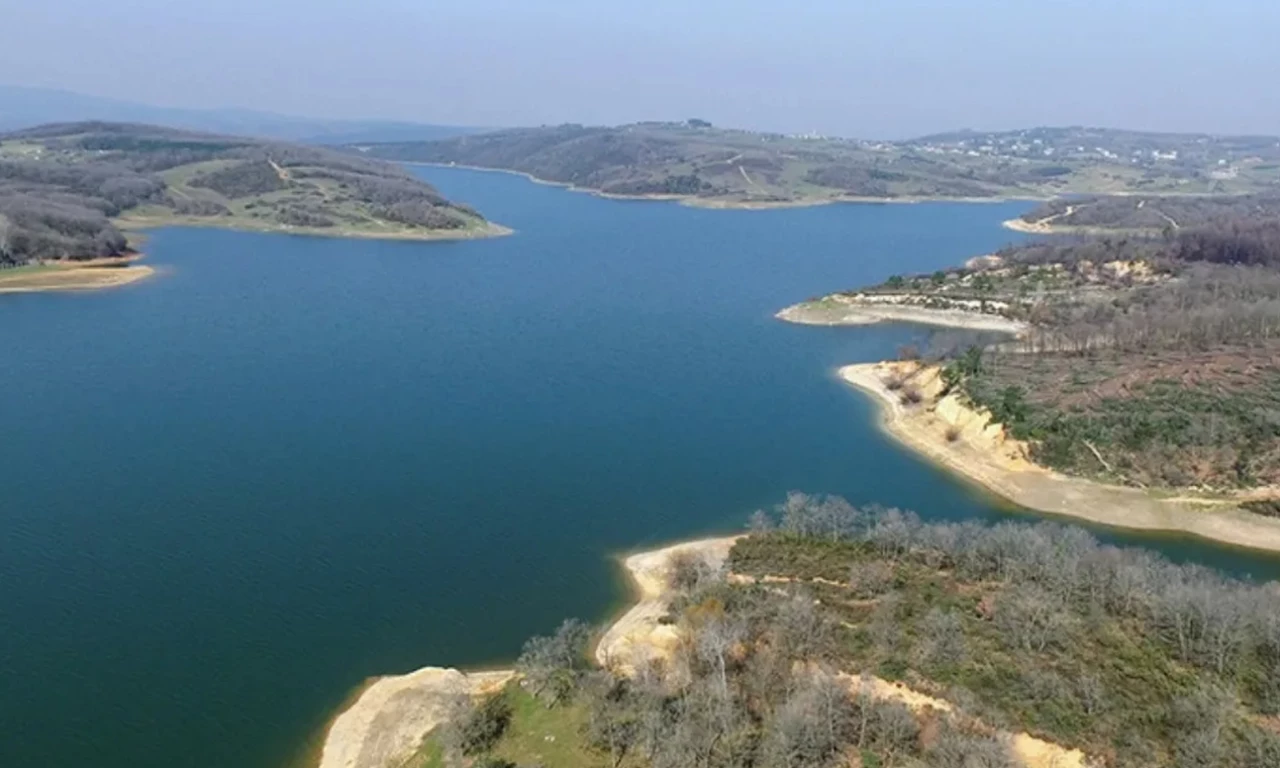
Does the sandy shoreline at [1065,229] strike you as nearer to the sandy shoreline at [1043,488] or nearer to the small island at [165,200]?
the small island at [165,200]

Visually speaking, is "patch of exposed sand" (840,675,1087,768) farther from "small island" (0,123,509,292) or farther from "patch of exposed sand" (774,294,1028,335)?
"small island" (0,123,509,292)

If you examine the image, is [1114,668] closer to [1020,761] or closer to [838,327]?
[1020,761]

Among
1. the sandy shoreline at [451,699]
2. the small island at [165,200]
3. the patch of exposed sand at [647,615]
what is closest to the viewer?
the sandy shoreline at [451,699]

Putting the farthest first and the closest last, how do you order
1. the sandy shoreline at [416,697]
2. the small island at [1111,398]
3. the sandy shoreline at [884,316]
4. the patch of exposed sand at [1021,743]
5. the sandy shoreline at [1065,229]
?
the sandy shoreline at [1065,229]
the sandy shoreline at [884,316]
the small island at [1111,398]
the sandy shoreline at [416,697]
the patch of exposed sand at [1021,743]

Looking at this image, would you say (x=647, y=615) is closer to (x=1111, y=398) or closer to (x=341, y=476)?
(x=341, y=476)

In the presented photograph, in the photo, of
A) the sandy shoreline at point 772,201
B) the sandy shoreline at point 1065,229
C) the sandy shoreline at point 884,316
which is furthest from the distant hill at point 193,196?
the sandy shoreline at point 1065,229

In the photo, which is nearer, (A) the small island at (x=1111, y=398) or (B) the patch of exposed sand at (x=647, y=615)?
(B) the patch of exposed sand at (x=647, y=615)

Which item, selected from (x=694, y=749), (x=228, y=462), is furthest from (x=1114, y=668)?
(x=228, y=462)

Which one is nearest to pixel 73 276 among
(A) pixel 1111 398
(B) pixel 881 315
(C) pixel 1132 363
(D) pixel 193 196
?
(D) pixel 193 196
